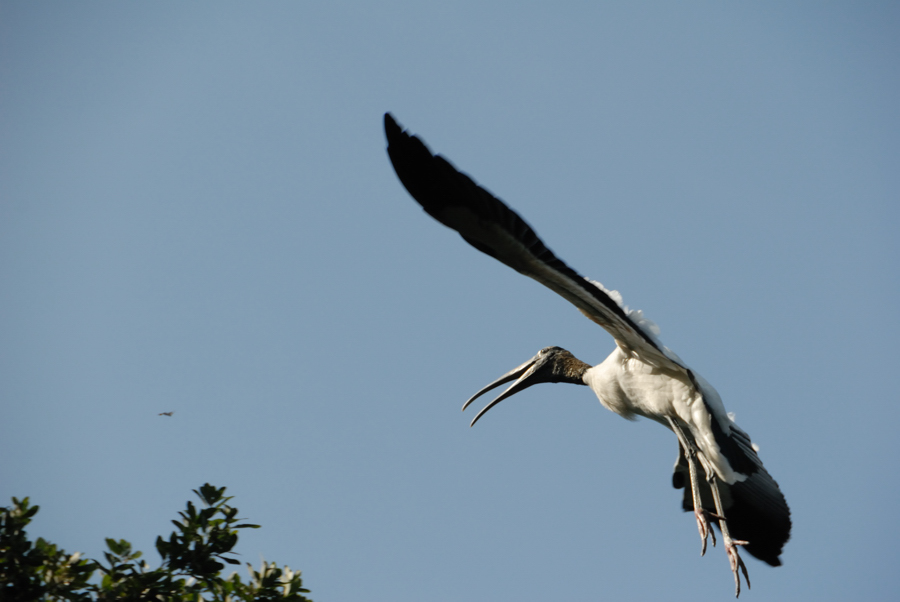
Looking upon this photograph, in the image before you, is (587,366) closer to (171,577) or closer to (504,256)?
(504,256)

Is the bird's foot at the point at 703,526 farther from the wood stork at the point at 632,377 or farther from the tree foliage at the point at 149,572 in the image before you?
the tree foliage at the point at 149,572

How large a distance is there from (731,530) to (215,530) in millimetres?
4702

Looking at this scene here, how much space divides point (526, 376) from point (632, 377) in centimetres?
158

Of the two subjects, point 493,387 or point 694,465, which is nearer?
point 694,465

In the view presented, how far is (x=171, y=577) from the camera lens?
4.51m

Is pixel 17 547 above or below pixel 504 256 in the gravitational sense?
below

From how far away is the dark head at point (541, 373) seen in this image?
767cm

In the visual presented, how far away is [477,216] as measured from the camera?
15.7 ft

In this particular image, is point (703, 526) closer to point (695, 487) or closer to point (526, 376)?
point (695, 487)

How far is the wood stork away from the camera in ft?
15.5

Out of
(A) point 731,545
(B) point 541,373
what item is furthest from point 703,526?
(B) point 541,373

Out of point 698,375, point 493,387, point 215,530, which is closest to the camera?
point 215,530

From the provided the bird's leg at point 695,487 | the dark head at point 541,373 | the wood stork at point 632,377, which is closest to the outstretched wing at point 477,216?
the wood stork at point 632,377

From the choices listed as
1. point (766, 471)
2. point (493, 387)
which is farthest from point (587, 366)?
point (766, 471)
